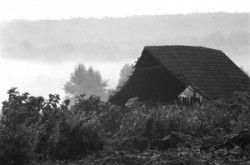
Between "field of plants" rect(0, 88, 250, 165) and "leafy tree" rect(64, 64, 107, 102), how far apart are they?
72.4 metres

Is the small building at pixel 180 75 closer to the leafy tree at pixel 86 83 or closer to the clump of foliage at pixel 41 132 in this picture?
the clump of foliage at pixel 41 132

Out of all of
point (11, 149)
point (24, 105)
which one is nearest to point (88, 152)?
point (11, 149)

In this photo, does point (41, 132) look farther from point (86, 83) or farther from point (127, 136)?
point (86, 83)

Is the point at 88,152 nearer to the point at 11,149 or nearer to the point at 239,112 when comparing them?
the point at 11,149

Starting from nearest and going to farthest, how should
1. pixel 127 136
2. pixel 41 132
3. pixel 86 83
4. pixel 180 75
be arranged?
1. pixel 41 132
2. pixel 127 136
3. pixel 180 75
4. pixel 86 83

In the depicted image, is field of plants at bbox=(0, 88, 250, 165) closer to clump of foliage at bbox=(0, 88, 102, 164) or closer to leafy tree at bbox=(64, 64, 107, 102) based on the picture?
clump of foliage at bbox=(0, 88, 102, 164)

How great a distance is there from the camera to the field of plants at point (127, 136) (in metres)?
9.40

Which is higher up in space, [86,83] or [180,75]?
[86,83]

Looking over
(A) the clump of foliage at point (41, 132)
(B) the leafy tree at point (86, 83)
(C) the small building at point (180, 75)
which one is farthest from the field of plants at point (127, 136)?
(B) the leafy tree at point (86, 83)

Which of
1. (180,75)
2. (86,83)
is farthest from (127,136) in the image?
(86,83)

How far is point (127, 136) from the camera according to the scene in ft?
43.0

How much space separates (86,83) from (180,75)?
7032cm

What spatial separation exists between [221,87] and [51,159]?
9.42 m

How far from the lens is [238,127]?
37.5 ft
